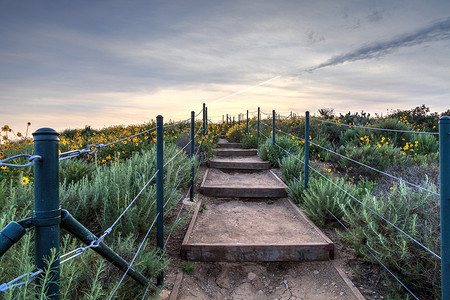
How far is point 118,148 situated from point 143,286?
5.32 m

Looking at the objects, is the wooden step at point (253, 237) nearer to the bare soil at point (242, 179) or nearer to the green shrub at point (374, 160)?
the bare soil at point (242, 179)

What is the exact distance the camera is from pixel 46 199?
125cm

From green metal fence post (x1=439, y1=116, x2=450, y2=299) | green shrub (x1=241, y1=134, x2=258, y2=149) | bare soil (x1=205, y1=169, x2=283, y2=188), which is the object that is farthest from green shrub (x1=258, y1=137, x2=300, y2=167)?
green metal fence post (x1=439, y1=116, x2=450, y2=299)

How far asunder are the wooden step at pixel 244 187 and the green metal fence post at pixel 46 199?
14.2 feet

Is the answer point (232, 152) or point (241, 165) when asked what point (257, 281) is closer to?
point (241, 165)

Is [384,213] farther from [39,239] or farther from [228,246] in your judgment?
[39,239]

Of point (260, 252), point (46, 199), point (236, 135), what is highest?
point (236, 135)

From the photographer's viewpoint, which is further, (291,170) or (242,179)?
(242,179)

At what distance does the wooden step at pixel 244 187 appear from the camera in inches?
216

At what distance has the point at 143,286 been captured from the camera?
2379 mm

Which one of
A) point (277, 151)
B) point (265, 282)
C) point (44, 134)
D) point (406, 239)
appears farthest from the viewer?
point (277, 151)

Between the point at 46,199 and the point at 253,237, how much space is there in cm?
296

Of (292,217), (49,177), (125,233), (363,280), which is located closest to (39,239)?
(49,177)

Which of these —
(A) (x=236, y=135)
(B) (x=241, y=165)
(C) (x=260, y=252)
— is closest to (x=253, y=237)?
(C) (x=260, y=252)
